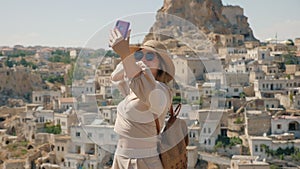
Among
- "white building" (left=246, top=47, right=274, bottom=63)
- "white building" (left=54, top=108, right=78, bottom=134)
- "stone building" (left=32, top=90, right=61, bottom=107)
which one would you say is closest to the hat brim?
"white building" (left=54, top=108, right=78, bottom=134)

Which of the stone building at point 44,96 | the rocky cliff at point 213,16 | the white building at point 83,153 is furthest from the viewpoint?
the rocky cliff at point 213,16

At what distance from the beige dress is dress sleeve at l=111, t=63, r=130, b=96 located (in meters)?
0.11

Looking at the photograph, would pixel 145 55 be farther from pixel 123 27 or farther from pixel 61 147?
pixel 61 147

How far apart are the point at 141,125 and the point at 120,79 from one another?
25 centimetres

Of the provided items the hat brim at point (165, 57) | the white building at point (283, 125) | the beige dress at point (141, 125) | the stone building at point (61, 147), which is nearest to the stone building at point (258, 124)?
the white building at point (283, 125)

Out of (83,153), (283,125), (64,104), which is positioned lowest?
(83,153)

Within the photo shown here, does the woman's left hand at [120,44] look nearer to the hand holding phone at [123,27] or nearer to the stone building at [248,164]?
the hand holding phone at [123,27]

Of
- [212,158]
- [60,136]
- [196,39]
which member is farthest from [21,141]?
[196,39]

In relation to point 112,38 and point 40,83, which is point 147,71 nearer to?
point 112,38

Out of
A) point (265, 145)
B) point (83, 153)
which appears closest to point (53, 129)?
point (83, 153)

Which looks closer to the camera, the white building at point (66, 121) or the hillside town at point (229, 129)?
the hillside town at point (229, 129)

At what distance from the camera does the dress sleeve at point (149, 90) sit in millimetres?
1793

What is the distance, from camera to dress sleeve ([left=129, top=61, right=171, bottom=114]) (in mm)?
1793

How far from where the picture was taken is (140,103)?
1846 mm
